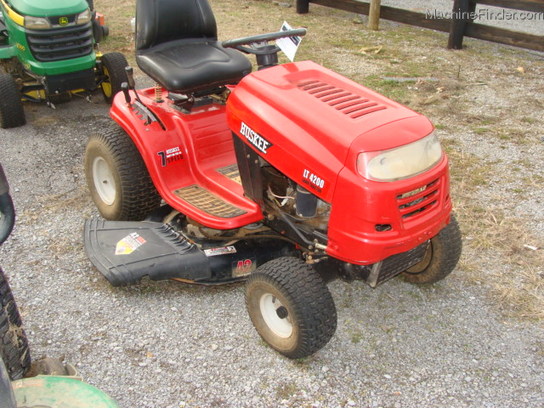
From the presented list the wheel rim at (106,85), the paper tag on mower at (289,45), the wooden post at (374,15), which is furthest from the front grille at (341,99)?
the wooden post at (374,15)

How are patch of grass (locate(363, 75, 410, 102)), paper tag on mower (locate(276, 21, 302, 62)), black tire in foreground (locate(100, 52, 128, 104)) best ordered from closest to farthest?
paper tag on mower (locate(276, 21, 302, 62)) < black tire in foreground (locate(100, 52, 128, 104)) < patch of grass (locate(363, 75, 410, 102))

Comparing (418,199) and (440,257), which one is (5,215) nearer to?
(418,199)

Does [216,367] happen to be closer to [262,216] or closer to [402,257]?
[262,216]

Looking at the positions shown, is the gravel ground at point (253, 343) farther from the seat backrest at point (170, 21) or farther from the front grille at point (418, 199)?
the seat backrest at point (170, 21)

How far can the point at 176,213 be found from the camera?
3.34 m

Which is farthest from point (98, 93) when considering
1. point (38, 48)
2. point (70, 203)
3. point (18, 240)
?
point (18, 240)

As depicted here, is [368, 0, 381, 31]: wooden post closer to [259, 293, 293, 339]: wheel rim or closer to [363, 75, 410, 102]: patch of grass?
[363, 75, 410, 102]: patch of grass

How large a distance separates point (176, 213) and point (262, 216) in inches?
27.1

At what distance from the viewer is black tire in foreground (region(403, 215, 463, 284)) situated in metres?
2.91

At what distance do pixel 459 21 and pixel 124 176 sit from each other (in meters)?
5.53

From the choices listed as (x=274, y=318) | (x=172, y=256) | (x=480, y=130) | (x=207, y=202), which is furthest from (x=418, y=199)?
(x=480, y=130)

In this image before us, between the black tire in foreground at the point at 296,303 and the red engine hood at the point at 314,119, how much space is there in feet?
1.25

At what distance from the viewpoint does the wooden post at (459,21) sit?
728cm

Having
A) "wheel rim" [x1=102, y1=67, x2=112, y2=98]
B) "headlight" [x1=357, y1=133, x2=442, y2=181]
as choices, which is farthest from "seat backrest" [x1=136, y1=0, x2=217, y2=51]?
"wheel rim" [x1=102, y1=67, x2=112, y2=98]
